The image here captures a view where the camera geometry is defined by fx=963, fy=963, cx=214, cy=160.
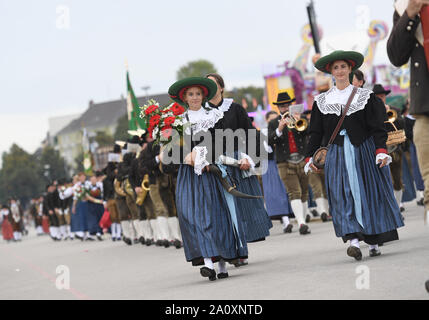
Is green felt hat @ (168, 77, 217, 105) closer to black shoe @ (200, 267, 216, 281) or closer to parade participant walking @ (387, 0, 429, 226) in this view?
black shoe @ (200, 267, 216, 281)

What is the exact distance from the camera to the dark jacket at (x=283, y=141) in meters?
15.9

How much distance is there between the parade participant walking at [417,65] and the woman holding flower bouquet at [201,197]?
3.33 metres

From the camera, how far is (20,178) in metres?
122

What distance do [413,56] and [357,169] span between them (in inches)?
115

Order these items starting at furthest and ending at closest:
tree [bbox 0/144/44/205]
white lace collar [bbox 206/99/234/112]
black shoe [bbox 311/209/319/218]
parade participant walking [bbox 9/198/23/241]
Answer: tree [bbox 0/144/44/205] < parade participant walking [bbox 9/198/23/241] < black shoe [bbox 311/209/319/218] < white lace collar [bbox 206/99/234/112]

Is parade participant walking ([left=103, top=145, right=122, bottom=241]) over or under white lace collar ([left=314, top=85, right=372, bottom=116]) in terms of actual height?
under

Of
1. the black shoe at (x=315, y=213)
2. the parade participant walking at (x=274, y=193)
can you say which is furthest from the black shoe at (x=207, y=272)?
the black shoe at (x=315, y=213)

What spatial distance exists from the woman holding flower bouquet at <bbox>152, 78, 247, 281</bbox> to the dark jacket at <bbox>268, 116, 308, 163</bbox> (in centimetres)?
620

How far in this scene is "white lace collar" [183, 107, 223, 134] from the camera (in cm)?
961

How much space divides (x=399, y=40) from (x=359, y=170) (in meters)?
3.02

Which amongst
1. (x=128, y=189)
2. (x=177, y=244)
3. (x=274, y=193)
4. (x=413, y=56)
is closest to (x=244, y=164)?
(x=413, y=56)

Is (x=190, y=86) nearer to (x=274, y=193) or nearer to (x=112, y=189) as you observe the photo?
(x=274, y=193)

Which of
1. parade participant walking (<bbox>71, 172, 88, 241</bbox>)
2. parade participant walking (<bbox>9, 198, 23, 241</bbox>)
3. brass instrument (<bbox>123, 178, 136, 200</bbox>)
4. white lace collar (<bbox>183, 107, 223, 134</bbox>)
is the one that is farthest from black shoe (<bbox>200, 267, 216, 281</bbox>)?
parade participant walking (<bbox>9, 198, 23, 241</bbox>)
